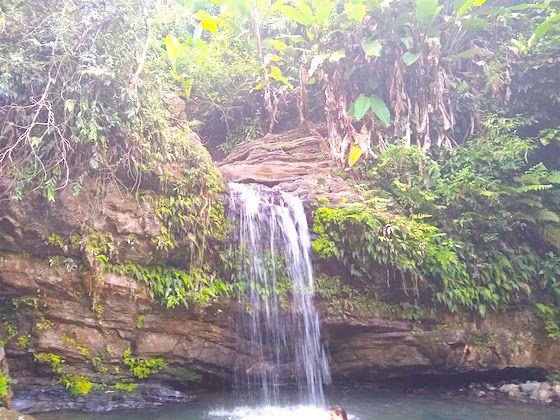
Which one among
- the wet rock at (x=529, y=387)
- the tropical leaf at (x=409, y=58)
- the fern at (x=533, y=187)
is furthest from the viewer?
the tropical leaf at (x=409, y=58)

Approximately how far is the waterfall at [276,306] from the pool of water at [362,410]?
463 millimetres

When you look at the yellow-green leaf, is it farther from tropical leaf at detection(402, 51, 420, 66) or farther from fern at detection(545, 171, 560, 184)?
fern at detection(545, 171, 560, 184)

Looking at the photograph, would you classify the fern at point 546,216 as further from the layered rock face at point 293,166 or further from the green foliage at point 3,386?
the green foliage at point 3,386

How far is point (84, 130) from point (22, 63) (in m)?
1.37

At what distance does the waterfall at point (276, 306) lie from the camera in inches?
281

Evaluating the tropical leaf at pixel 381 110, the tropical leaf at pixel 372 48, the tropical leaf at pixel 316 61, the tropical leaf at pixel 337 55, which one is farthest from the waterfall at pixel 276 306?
the tropical leaf at pixel 372 48

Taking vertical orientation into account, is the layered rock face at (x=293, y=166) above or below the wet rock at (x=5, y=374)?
above

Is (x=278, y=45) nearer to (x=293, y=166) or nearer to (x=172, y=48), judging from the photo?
(x=172, y=48)

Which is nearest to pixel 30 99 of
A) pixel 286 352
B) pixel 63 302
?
pixel 63 302

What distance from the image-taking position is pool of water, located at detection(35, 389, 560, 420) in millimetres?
6219

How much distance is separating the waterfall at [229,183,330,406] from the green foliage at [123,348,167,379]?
1.30 m

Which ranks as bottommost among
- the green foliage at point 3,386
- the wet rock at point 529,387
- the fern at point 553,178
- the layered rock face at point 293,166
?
the wet rock at point 529,387

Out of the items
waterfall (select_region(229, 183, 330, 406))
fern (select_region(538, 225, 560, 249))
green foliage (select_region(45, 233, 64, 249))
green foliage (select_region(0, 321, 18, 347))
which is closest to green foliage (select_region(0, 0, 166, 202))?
green foliage (select_region(45, 233, 64, 249))

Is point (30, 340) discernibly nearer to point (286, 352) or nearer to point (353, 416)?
point (286, 352)
